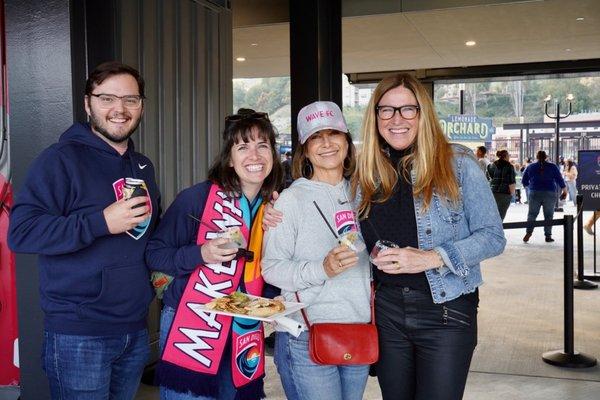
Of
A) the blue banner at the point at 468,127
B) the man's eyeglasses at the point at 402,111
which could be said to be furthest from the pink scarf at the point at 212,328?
the blue banner at the point at 468,127

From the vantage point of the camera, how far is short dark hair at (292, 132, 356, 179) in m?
2.23

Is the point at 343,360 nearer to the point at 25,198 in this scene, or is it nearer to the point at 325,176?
the point at 325,176

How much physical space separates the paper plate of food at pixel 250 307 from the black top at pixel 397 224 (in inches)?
12.5

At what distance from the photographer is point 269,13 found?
7.63m

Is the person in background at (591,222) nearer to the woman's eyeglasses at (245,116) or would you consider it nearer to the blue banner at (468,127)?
the woman's eyeglasses at (245,116)

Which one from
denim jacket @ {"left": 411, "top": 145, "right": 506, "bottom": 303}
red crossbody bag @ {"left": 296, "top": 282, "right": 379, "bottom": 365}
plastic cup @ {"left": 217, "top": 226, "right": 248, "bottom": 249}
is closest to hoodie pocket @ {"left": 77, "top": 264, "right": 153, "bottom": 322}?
plastic cup @ {"left": 217, "top": 226, "right": 248, "bottom": 249}

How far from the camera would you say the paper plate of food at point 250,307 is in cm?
188

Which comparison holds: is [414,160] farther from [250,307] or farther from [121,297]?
[121,297]

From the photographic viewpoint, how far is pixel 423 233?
6.57ft

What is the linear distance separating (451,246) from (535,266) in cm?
714

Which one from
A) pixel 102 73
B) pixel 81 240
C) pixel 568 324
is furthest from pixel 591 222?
pixel 81 240

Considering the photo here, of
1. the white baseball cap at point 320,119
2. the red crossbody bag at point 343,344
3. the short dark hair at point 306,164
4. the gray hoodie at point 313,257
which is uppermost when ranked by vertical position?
the white baseball cap at point 320,119

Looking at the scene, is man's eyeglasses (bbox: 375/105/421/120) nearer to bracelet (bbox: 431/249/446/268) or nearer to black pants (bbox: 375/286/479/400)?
bracelet (bbox: 431/249/446/268)

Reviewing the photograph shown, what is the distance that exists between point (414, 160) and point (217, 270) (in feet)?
2.50
